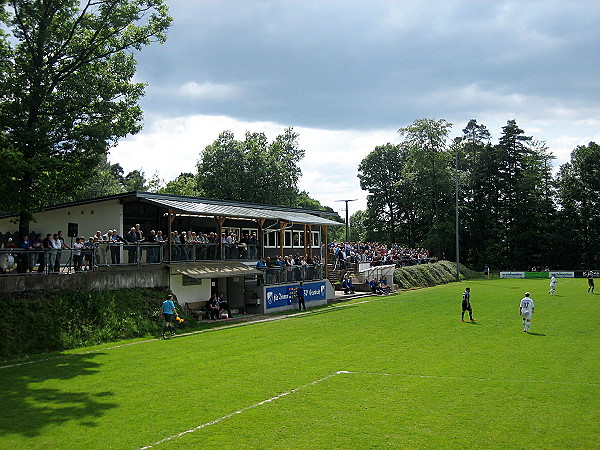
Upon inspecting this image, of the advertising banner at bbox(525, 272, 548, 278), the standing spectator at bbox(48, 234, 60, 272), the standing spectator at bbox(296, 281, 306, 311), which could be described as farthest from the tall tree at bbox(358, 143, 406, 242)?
the standing spectator at bbox(48, 234, 60, 272)

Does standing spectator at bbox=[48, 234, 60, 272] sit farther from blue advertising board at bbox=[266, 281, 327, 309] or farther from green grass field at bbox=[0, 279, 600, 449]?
blue advertising board at bbox=[266, 281, 327, 309]

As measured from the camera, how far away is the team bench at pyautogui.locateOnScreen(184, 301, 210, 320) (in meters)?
27.7

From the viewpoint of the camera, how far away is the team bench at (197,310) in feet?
90.8

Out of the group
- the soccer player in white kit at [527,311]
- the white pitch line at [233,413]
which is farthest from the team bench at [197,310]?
the soccer player in white kit at [527,311]

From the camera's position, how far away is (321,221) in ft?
135

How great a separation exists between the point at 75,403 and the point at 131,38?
17.7 meters

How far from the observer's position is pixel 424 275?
5381 cm

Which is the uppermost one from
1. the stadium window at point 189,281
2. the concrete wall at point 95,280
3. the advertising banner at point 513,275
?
the concrete wall at point 95,280

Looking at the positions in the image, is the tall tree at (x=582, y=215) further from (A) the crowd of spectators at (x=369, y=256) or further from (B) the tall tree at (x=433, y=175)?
(A) the crowd of spectators at (x=369, y=256)

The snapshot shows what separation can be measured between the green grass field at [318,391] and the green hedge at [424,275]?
2669 cm

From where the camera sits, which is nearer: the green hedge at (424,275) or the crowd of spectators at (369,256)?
the crowd of spectators at (369,256)

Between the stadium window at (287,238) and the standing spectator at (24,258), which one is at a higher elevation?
the stadium window at (287,238)

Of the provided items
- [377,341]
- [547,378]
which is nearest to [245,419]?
[547,378]

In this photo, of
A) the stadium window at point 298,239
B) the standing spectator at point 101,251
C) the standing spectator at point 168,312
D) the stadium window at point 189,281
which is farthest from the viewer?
the stadium window at point 298,239
